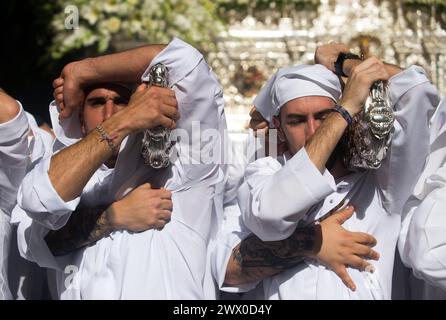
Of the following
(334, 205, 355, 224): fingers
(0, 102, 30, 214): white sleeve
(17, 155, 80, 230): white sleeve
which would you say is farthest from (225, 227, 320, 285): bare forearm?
(0, 102, 30, 214): white sleeve

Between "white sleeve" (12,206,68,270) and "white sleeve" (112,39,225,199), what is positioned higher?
"white sleeve" (112,39,225,199)

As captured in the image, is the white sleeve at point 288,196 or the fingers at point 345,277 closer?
the white sleeve at point 288,196

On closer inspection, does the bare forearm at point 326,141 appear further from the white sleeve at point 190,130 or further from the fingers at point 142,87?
the fingers at point 142,87

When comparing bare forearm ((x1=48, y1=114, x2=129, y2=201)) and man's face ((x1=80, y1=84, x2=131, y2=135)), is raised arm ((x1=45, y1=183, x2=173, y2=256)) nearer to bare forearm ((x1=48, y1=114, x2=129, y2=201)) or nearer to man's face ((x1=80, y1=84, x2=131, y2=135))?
bare forearm ((x1=48, y1=114, x2=129, y2=201))

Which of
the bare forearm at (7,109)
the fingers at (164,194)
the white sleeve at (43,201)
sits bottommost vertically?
the fingers at (164,194)

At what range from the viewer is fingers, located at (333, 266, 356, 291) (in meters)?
3.70

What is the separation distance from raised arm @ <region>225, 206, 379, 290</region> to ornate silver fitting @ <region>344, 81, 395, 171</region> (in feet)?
0.98

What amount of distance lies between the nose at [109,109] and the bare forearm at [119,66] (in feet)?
0.34

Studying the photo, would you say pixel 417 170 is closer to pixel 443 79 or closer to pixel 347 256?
pixel 347 256

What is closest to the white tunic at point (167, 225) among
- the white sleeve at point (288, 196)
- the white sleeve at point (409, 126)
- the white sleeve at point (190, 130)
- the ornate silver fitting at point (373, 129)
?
the white sleeve at point (190, 130)

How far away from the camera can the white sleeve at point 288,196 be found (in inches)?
137

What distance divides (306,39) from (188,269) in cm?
324

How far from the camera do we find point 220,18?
22.4 feet
